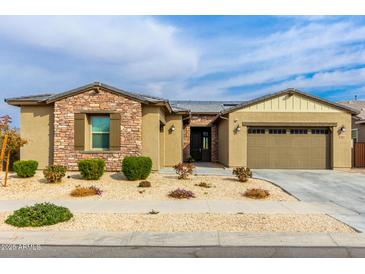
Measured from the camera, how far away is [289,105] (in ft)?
55.8

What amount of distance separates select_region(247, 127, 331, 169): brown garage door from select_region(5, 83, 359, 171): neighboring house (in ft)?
0.18

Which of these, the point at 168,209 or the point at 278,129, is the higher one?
the point at 278,129

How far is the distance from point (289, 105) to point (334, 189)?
6915 millimetres

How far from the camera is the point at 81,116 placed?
1393cm

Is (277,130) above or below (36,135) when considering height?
above

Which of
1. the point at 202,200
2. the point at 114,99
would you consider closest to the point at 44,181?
the point at 114,99

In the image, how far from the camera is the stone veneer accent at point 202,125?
71.2ft

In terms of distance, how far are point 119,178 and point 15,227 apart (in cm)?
643

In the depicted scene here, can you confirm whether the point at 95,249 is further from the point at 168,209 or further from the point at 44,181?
the point at 44,181

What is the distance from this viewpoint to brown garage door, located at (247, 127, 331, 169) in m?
17.1

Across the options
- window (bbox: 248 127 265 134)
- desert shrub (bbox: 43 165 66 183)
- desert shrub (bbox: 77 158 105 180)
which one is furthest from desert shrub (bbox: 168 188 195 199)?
window (bbox: 248 127 265 134)

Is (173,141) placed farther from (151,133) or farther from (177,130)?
(151,133)

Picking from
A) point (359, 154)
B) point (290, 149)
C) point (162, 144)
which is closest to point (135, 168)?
point (162, 144)

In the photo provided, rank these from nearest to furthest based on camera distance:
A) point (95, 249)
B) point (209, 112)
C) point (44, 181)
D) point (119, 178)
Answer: point (95, 249)
point (44, 181)
point (119, 178)
point (209, 112)
